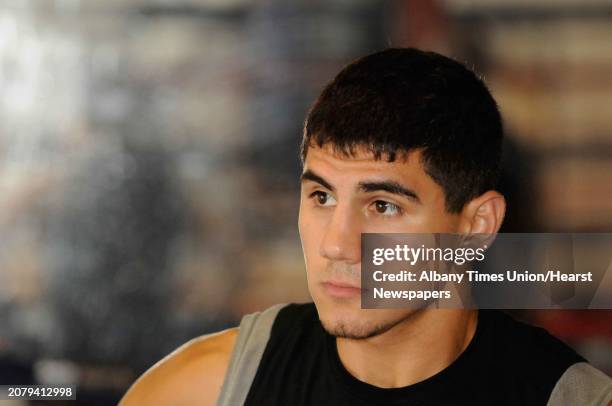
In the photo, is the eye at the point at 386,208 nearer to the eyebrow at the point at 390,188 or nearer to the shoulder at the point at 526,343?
the eyebrow at the point at 390,188

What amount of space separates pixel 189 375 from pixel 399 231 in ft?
1.31

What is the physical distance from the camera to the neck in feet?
3.47

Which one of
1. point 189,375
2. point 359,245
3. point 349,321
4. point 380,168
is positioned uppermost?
point 380,168

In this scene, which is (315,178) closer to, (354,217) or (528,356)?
(354,217)

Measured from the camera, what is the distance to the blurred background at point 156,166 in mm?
1306

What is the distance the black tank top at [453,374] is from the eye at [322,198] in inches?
8.4

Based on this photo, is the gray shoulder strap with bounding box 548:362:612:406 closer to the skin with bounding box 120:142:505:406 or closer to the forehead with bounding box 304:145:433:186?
the skin with bounding box 120:142:505:406

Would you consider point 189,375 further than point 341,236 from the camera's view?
Yes

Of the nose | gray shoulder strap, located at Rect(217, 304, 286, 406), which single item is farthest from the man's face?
gray shoulder strap, located at Rect(217, 304, 286, 406)

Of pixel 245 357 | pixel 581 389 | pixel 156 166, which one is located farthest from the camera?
pixel 156 166

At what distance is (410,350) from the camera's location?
106cm

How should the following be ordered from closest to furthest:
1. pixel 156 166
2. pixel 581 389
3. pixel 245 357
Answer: pixel 581 389 < pixel 245 357 < pixel 156 166

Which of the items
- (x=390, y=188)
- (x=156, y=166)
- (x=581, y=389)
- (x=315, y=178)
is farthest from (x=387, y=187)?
(x=156, y=166)

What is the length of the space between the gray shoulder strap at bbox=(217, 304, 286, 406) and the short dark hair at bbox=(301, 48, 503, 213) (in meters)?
0.30
